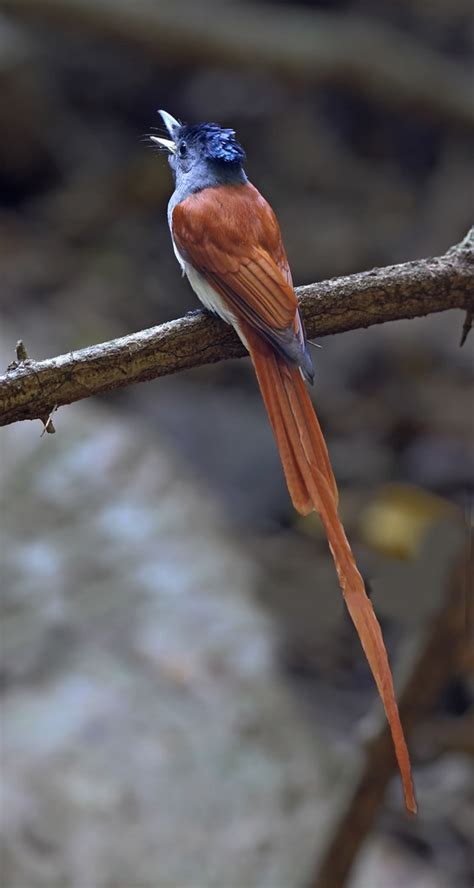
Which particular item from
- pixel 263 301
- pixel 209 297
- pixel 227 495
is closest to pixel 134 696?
pixel 227 495

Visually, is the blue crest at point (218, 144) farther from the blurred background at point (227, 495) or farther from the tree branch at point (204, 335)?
the blurred background at point (227, 495)

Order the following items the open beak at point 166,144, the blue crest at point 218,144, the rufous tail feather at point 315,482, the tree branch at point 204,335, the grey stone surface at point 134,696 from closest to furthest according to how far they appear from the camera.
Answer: the rufous tail feather at point 315,482, the tree branch at point 204,335, the blue crest at point 218,144, the open beak at point 166,144, the grey stone surface at point 134,696

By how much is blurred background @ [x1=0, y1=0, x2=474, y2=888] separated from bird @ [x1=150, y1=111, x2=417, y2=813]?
0.80ft

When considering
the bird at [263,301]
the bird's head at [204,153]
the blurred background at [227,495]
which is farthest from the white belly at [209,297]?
the blurred background at [227,495]

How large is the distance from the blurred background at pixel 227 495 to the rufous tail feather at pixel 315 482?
233 mm

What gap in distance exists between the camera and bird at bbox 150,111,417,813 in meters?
1.47

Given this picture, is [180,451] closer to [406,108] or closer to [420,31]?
[406,108]

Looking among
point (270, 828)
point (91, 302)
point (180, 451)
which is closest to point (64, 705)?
point (270, 828)

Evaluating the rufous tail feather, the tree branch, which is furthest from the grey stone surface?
the rufous tail feather

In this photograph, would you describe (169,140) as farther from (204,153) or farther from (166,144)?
(204,153)

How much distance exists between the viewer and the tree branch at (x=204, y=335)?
5.51 ft

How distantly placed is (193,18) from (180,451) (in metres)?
2.32

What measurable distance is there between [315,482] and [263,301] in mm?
310

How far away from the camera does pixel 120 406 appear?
4.87 meters
